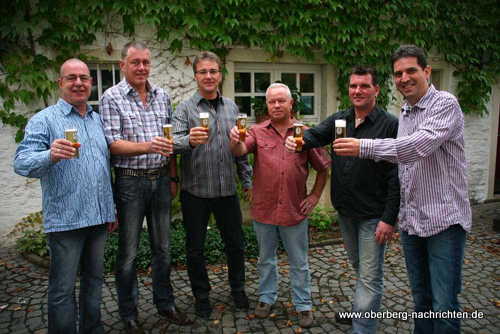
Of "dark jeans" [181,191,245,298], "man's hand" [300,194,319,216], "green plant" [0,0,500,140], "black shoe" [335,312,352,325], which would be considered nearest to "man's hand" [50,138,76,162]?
"dark jeans" [181,191,245,298]

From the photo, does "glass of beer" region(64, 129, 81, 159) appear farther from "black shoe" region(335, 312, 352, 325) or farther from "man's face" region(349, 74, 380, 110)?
"black shoe" region(335, 312, 352, 325)

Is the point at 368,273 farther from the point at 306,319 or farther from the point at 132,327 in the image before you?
the point at 132,327

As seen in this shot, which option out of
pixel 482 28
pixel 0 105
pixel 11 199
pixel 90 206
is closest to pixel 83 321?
pixel 90 206

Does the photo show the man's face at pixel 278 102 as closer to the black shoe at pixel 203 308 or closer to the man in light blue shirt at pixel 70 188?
the man in light blue shirt at pixel 70 188

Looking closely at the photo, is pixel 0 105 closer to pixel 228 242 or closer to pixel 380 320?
pixel 228 242

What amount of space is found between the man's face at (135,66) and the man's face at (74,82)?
1.42ft

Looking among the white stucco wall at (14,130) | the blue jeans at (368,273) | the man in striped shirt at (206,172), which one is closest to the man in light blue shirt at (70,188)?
the man in striped shirt at (206,172)

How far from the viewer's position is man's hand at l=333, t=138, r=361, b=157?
2518 mm

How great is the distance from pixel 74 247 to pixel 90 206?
30cm

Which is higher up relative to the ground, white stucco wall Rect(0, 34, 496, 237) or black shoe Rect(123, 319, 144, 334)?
white stucco wall Rect(0, 34, 496, 237)

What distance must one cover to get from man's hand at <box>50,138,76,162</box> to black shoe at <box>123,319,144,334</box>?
159cm

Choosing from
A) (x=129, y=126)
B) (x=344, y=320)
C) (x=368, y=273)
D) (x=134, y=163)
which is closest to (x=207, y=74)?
(x=129, y=126)

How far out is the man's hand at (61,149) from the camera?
244cm

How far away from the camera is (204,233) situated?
3.57 m
